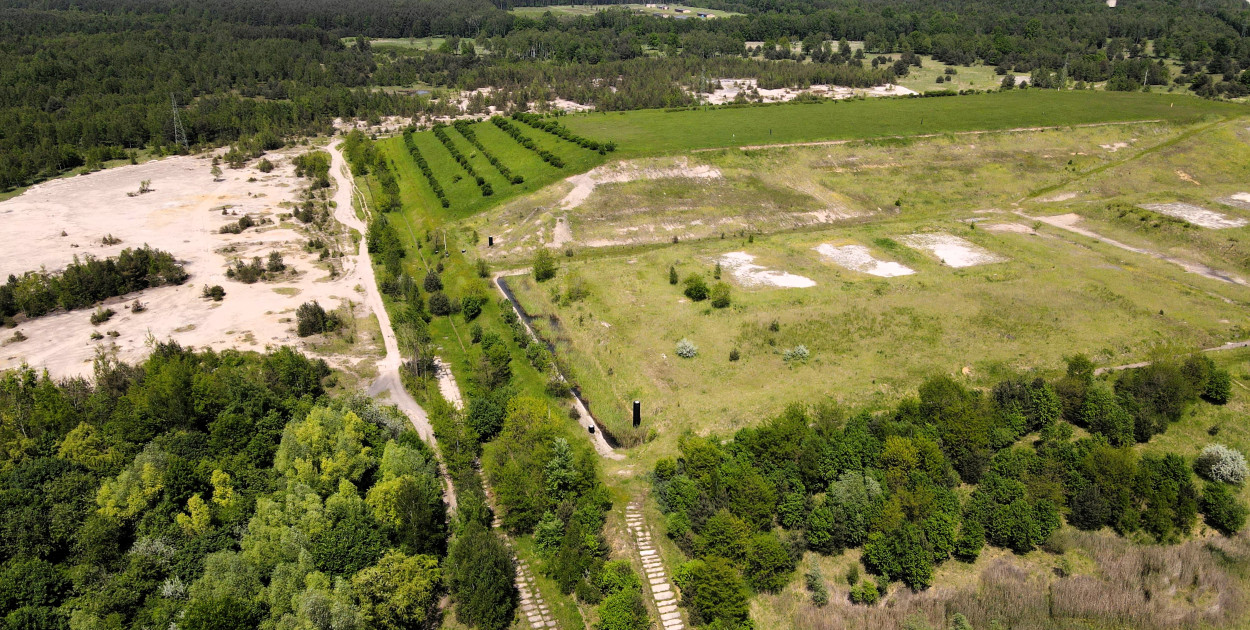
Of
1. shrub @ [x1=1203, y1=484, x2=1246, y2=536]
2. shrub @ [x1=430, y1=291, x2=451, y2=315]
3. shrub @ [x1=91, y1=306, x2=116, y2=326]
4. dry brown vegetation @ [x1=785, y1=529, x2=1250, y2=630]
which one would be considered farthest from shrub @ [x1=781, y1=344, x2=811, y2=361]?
shrub @ [x1=91, y1=306, x2=116, y2=326]

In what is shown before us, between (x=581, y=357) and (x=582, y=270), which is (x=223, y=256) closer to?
(x=582, y=270)

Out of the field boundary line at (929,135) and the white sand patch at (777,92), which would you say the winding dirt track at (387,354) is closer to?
the field boundary line at (929,135)

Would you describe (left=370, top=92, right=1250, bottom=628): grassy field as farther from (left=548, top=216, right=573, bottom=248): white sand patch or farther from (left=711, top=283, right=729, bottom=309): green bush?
(left=711, top=283, right=729, bottom=309): green bush

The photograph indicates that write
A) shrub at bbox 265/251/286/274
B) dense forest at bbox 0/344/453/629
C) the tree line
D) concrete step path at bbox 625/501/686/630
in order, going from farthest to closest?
1. shrub at bbox 265/251/286/274
2. the tree line
3. concrete step path at bbox 625/501/686/630
4. dense forest at bbox 0/344/453/629

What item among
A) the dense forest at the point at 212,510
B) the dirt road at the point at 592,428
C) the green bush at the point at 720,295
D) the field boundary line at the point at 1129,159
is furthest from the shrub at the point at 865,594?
the field boundary line at the point at 1129,159

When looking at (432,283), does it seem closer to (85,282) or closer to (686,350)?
(686,350)
